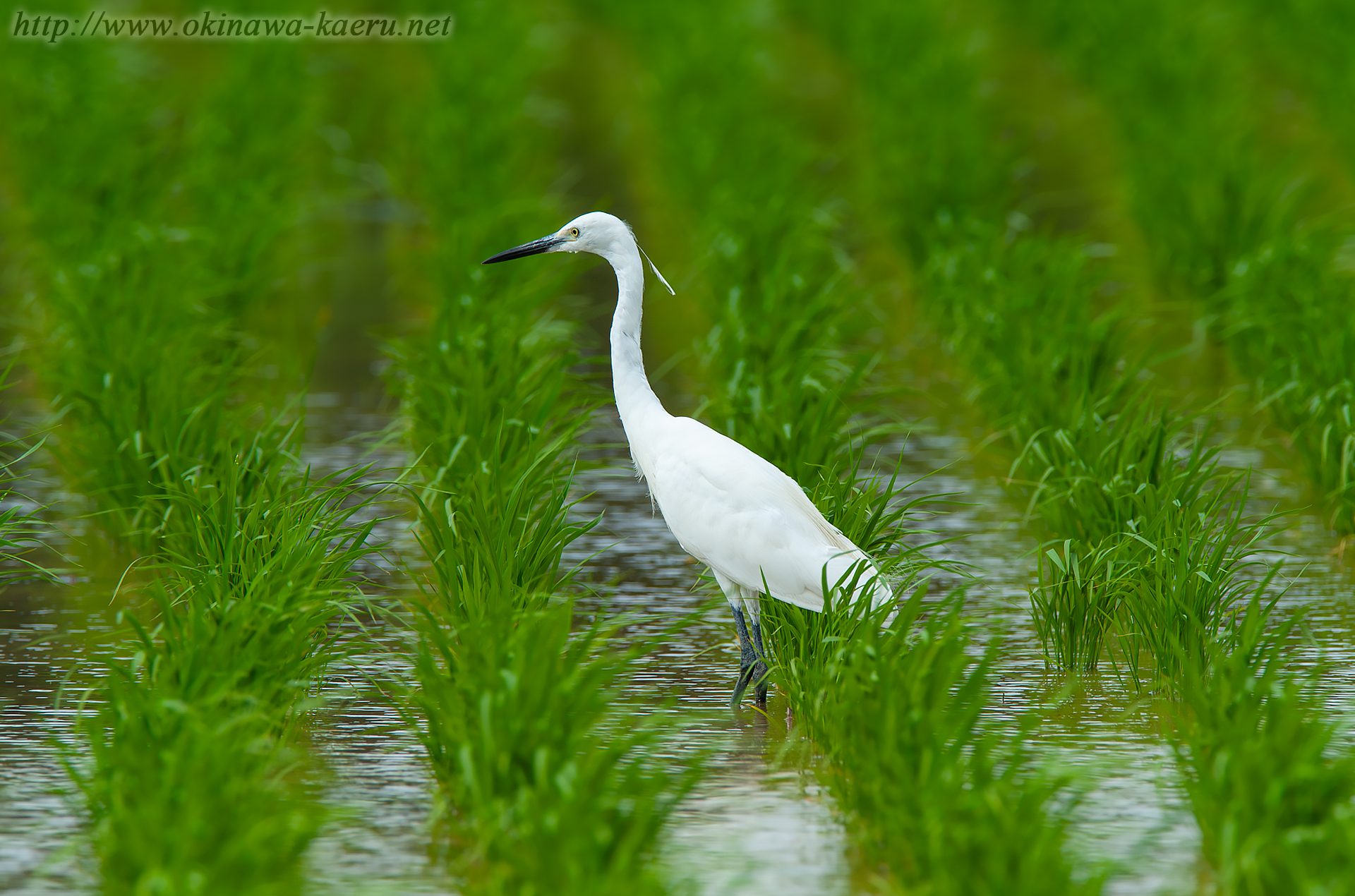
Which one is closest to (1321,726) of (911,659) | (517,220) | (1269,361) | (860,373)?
(911,659)

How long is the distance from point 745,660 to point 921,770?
1.34 meters

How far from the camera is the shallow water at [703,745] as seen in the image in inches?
157

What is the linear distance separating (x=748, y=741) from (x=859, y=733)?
0.82 m

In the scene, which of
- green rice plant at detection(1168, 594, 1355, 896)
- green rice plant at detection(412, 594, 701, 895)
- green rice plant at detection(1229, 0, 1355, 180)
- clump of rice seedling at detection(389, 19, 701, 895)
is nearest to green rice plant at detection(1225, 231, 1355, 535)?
green rice plant at detection(1168, 594, 1355, 896)

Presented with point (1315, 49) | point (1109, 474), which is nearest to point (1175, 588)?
point (1109, 474)

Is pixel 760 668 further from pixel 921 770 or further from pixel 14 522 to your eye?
pixel 14 522

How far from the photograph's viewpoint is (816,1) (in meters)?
19.4

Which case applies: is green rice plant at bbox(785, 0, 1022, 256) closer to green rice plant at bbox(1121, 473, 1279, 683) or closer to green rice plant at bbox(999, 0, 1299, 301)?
green rice plant at bbox(999, 0, 1299, 301)

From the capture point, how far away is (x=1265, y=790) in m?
3.70

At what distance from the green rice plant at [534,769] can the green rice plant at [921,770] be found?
0.40 meters

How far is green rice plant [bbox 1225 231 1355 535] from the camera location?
6.49 metres

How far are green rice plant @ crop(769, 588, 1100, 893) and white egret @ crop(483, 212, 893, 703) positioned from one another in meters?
0.14

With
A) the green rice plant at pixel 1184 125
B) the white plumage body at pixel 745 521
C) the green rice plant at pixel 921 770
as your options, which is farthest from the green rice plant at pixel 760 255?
the green rice plant at pixel 1184 125

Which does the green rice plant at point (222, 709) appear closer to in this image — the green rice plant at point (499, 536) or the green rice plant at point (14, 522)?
the green rice plant at point (499, 536)
